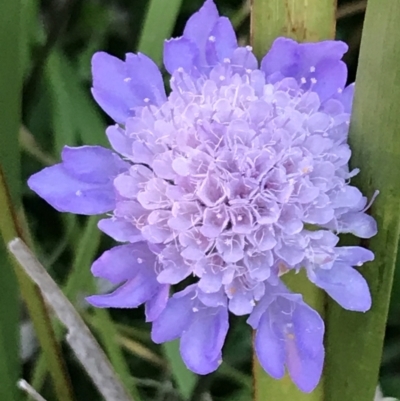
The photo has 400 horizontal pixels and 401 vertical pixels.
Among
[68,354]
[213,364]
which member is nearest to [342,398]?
[213,364]

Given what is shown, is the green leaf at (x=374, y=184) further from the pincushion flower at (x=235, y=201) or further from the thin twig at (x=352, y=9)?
the thin twig at (x=352, y=9)

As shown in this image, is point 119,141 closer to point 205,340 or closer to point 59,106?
point 205,340

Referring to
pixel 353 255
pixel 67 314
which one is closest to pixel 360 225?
pixel 353 255

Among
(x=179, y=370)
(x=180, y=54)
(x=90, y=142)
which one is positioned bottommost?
(x=179, y=370)

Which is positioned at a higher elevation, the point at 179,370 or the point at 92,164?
the point at 92,164

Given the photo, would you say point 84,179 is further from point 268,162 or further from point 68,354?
point 68,354

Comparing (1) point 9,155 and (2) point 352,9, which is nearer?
(1) point 9,155
